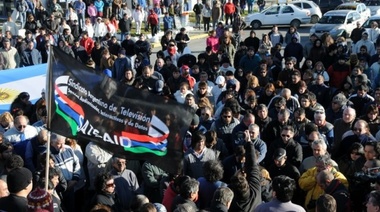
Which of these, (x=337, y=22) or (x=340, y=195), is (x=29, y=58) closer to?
(x=340, y=195)

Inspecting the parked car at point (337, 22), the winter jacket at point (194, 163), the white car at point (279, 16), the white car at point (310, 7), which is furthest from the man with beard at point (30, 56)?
the white car at point (310, 7)

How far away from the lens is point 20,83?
13852 mm

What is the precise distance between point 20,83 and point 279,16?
68.9 ft

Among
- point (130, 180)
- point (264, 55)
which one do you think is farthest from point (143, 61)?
point (130, 180)

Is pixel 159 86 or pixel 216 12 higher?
pixel 216 12

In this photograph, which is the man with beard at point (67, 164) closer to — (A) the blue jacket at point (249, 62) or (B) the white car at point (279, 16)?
(A) the blue jacket at point (249, 62)

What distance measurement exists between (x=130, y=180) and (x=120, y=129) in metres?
1.74

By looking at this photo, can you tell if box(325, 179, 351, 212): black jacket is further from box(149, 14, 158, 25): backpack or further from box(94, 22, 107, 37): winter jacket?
box(149, 14, 158, 25): backpack

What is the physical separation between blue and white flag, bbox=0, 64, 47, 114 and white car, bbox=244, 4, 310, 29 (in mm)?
19886

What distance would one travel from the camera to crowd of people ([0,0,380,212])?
23.4ft

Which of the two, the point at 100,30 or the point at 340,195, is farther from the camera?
the point at 100,30

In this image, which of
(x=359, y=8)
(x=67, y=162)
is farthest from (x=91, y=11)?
(x=67, y=162)

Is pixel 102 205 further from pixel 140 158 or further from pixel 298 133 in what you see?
pixel 298 133

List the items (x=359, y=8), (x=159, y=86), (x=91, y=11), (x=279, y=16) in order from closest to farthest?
(x=159, y=86), (x=91, y=11), (x=359, y=8), (x=279, y=16)
